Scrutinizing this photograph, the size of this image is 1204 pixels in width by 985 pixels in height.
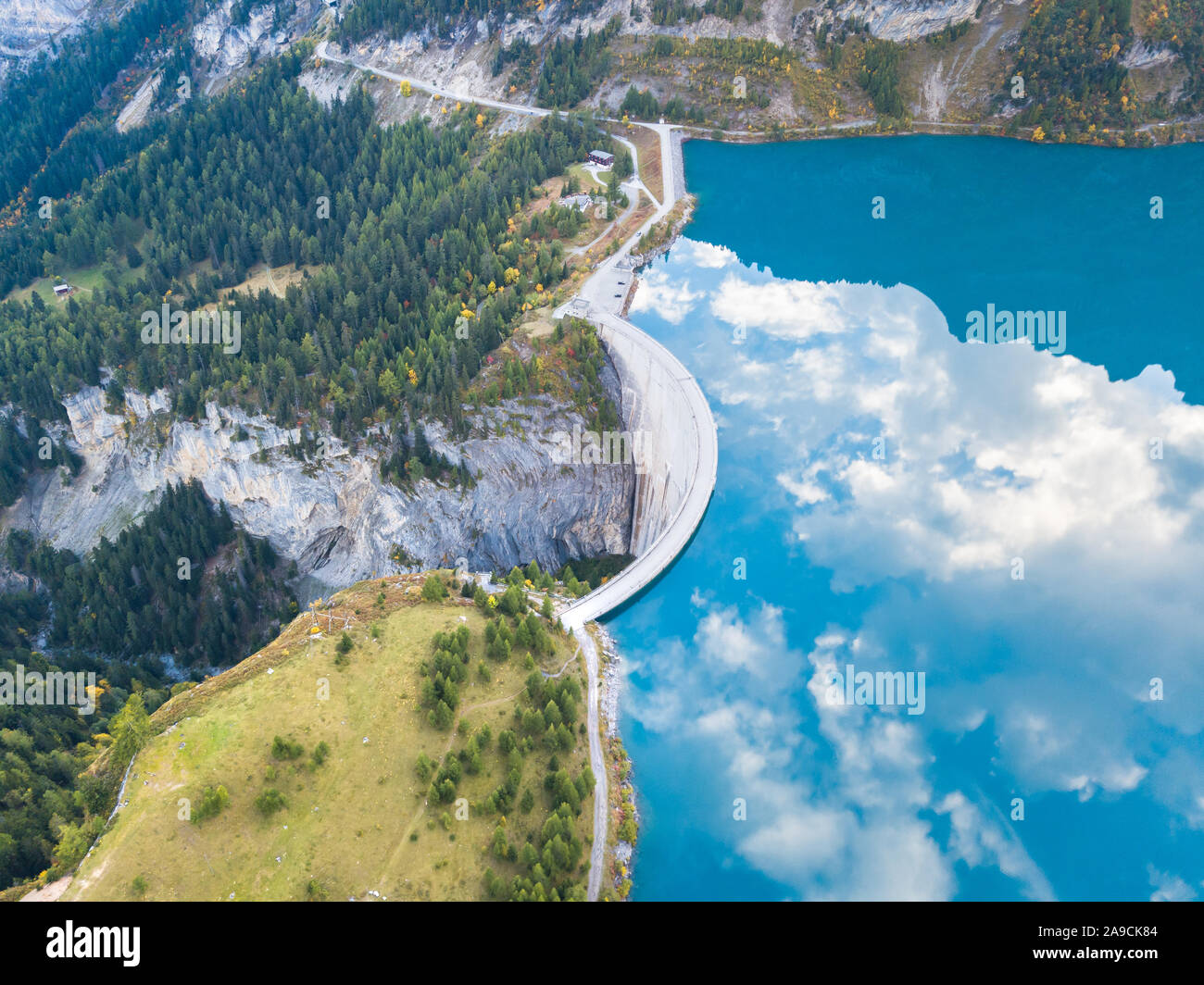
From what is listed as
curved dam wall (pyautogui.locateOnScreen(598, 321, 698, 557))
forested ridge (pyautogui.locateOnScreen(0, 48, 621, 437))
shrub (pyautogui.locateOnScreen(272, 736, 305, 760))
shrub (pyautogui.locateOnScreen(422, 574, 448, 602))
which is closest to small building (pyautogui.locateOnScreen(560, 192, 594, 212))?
→ forested ridge (pyautogui.locateOnScreen(0, 48, 621, 437))

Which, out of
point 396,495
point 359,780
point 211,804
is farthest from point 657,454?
point 211,804

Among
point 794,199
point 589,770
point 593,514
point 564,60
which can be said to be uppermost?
point 564,60

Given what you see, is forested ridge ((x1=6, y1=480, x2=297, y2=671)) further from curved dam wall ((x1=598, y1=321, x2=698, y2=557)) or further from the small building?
the small building

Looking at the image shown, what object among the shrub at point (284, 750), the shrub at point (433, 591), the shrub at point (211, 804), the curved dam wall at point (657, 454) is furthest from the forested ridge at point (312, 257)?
the shrub at point (211, 804)

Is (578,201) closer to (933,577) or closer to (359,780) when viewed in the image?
(933,577)
